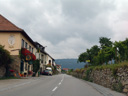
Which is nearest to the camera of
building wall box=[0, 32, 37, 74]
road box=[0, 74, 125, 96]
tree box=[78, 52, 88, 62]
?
road box=[0, 74, 125, 96]

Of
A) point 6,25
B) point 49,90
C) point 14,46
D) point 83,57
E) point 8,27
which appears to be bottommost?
point 49,90

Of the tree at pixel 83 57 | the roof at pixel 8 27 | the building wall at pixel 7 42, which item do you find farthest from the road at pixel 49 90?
the tree at pixel 83 57

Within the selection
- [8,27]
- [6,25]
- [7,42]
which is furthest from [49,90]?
[6,25]

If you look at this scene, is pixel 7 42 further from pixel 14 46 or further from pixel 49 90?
pixel 49 90

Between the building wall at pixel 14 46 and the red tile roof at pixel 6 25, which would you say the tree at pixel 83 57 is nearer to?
the building wall at pixel 14 46

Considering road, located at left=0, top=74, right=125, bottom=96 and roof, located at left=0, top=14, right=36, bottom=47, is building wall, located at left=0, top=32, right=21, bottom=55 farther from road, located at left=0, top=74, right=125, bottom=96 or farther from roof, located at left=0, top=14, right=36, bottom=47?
road, located at left=0, top=74, right=125, bottom=96

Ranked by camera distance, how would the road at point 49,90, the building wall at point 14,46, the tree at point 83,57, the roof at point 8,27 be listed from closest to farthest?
the road at point 49,90
the building wall at point 14,46
the roof at point 8,27
the tree at point 83,57

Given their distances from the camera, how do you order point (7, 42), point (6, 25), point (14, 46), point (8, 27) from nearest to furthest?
point (14, 46)
point (7, 42)
point (8, 27)
point (6, 25)

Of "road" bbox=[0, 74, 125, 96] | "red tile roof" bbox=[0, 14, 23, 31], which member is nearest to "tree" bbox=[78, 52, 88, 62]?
"red tile roof" bbox=[0, 14, 23, 31]

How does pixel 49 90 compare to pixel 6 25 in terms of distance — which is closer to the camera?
pixel 49 90

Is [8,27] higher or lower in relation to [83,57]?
higher

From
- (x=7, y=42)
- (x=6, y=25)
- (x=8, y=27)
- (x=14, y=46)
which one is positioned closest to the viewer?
(x=14, y=46)

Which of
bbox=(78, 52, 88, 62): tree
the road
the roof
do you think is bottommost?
the road

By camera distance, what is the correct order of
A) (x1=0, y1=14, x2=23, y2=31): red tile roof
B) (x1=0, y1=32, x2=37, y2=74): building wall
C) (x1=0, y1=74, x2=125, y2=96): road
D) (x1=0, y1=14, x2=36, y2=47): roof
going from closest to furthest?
(x1=0, y1=74, x2=125, y2=96): road
(x1=0, y1=32, x2=37, y2=74): building wall
(x1=0, y1=14, x2=36, y2=47): roof
(x1=0, y1=14, x2=23, y2=31): red tile roof
